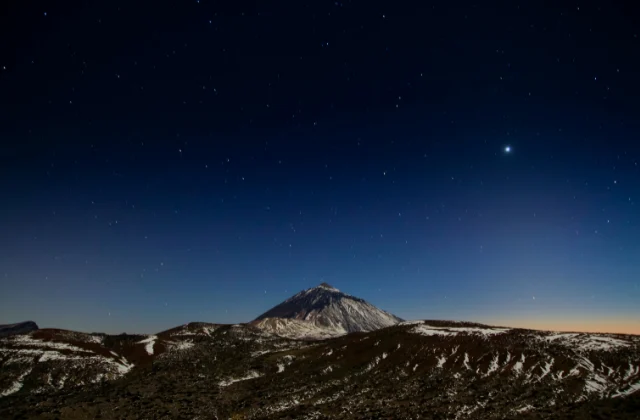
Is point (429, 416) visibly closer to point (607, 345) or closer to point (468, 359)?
point (468, 359)

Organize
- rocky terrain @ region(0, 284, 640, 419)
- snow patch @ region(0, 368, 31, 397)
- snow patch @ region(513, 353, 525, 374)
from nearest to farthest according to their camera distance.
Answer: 1. rocky terrain @ region(0, 284, 640, 419)
2. snow patch @ region(513, 353, 525, 374)
3. snow patch @ region(0, 368, 31, 397)

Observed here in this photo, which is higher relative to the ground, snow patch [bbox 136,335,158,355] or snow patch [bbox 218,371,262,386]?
snow patch [bbox 136,335,158,355]

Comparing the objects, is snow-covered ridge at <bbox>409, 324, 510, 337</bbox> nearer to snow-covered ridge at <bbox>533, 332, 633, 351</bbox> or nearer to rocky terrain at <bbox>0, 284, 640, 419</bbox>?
rocky terrain at <bbox>0, 284, 640, 419</bbox>

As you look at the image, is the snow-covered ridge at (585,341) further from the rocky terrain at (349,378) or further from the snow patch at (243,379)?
the snow patch at (243,379)

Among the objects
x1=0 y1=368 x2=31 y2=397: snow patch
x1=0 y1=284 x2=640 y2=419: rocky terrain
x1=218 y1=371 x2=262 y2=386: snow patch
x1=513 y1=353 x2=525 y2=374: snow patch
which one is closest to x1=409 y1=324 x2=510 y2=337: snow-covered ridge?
x1=0 y1=284 x2=640 y2=419: rocky terrain

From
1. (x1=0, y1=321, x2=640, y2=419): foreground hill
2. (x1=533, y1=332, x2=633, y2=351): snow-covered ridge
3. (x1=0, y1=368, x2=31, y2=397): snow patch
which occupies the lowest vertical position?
(x1=0, y1=368, x2=31, y2=397): snow patch

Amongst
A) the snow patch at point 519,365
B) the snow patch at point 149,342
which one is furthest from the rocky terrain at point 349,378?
the snow patch at point 149,342
